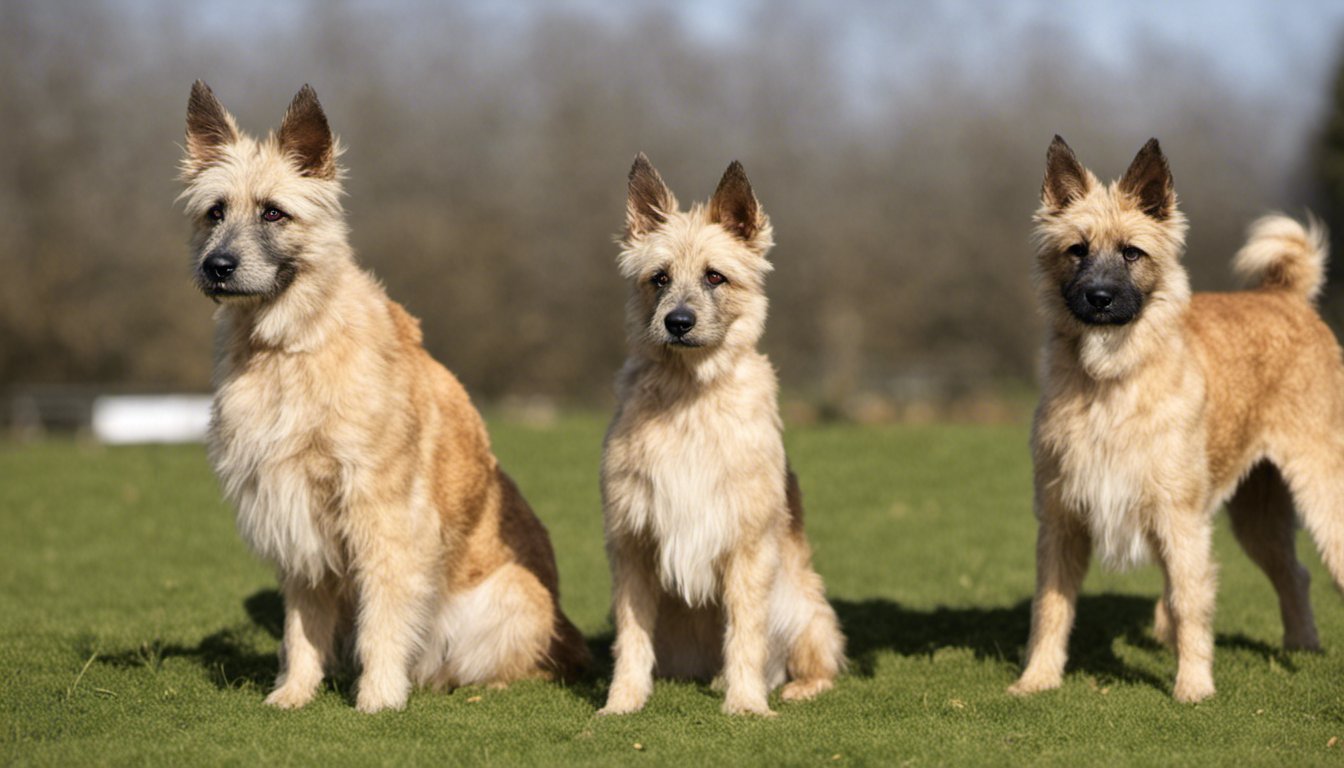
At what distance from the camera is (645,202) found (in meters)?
6.31

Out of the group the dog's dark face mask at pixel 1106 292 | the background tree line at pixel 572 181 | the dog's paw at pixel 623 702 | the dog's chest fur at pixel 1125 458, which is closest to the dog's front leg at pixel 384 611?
the dog's paw at pixel 623 702

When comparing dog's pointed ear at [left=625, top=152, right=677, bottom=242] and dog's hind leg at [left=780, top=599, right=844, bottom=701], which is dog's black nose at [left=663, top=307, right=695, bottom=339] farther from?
dog's hind leg at [left=780, top=599, right=844, bottom=701]

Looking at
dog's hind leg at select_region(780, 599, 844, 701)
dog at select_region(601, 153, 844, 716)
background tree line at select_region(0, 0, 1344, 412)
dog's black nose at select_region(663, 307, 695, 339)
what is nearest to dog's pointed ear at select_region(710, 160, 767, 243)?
dog at select_region(601, 153, 844, 716)

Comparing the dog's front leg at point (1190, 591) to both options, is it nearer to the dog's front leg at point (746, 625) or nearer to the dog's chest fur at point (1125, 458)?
the dog's chest fur at point (1125, 458)

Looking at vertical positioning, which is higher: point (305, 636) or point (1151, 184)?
point (1151, 184)

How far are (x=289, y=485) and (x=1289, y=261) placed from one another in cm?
639

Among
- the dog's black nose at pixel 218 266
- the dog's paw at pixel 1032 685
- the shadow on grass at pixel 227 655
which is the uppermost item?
the dog's black nose at pixel 218 266

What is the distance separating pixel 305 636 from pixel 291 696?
12.3 inches

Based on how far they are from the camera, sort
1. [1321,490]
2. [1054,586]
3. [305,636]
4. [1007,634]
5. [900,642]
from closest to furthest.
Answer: [305,636] → [1054,586] → [1321,490] → [900,642] → [1007,634]

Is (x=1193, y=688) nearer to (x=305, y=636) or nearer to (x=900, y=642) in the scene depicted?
(x=900, y=642)

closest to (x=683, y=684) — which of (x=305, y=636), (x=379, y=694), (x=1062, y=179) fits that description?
(x=379, y=694)

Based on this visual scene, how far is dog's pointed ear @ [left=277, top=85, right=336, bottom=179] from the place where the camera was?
5902 millimetres

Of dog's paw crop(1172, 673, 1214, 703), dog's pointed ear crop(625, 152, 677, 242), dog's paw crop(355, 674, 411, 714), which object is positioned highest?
dog's pointed ear crop(625, 152, 677, 242)

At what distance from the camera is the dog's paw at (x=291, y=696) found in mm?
5934
